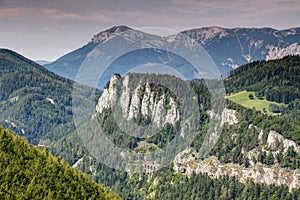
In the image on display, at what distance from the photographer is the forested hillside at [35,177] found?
94.7 metres

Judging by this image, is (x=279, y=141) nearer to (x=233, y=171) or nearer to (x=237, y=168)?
(x=237, y=168)

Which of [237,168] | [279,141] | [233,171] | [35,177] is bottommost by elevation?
[233,171]

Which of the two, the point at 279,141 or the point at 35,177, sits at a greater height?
the point at 279,141

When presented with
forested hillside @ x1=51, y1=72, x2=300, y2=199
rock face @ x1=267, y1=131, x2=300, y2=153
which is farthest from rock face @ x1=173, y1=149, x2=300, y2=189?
rock face @ x1=267, y1=131, x2=300, y2=153

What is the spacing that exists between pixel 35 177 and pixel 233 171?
69.1m

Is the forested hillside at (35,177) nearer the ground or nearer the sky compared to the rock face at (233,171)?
nearer the sky

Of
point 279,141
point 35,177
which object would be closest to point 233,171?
point 279,141

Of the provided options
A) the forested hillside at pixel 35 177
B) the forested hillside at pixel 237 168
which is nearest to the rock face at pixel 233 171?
the forested hillside at pixel 237 168

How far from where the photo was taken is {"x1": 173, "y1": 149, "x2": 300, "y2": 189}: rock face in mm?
134625

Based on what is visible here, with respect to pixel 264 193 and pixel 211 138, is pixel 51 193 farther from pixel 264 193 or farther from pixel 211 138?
pixel 211 138

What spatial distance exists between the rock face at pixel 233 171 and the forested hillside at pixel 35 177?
152ft

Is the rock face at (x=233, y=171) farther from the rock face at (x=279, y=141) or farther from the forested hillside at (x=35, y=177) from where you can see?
the forested hillside at (x=35, y=177)

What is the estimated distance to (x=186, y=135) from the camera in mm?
188250

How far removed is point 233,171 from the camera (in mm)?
150375
